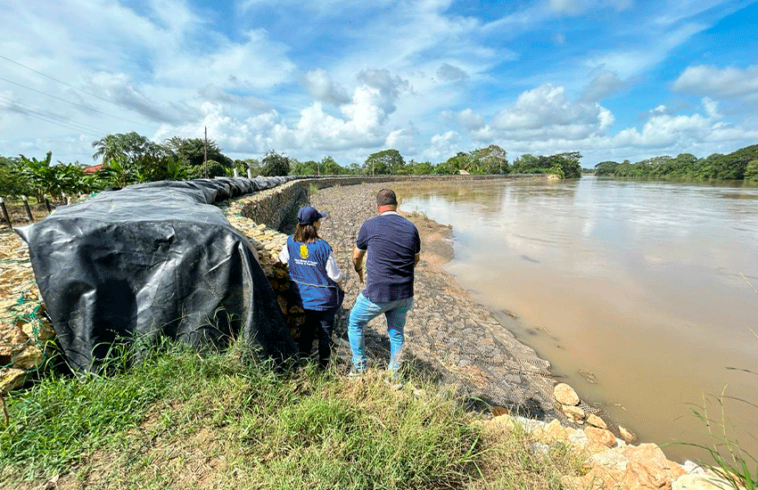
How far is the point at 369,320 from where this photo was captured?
8.86 ft

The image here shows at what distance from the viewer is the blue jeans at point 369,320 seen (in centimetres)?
263

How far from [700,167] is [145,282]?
105 metres

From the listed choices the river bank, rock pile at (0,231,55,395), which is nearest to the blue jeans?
the river bank

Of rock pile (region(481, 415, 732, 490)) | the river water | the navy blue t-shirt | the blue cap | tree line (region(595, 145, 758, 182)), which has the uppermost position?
tree line (region(595, 145, 758, 182))

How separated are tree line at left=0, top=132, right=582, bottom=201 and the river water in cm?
981

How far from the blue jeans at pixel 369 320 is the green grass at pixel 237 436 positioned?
42cm

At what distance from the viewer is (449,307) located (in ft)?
19.3

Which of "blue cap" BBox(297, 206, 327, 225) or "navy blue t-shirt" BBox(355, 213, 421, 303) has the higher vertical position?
"blue cap" BBox(297, 206, 327, 225)

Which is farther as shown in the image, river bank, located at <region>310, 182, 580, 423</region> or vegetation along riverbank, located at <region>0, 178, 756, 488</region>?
river bank, located at <region>310, 182, 580, 423</region>

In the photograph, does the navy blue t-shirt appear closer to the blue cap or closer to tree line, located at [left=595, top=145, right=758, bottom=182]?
the blue cap

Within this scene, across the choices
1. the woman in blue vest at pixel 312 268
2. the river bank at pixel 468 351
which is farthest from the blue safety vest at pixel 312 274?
the river bank at pixel 468 351

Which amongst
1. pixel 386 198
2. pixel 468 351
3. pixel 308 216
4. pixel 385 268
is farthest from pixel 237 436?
pixel 468 351

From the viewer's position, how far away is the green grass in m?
1.65

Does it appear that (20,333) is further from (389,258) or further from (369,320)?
(389,258)
